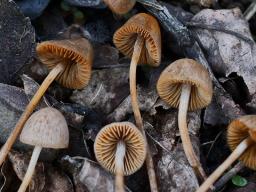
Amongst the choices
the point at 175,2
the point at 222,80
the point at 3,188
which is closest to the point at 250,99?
the point at 222,80

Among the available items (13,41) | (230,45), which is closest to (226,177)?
(230,45)

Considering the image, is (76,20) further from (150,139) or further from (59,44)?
(150,139)

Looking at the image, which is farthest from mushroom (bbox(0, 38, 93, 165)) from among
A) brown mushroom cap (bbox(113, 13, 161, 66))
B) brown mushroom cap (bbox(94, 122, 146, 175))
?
brown mushroom cap (bbox(94, 122, 146, 175))

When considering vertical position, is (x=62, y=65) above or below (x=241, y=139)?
below

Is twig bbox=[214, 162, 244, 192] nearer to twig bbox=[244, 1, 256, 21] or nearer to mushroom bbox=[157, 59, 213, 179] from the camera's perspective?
mushroom bbox=[157, 59, 213, 179]

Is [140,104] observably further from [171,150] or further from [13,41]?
[13,41]
